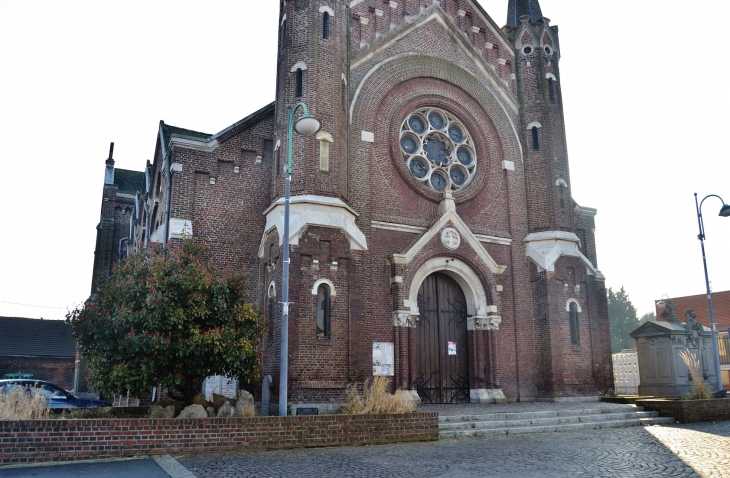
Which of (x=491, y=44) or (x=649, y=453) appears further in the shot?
(x=491, y=44)

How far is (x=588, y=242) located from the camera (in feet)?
77.7

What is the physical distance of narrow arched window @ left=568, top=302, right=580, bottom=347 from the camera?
20906 mm

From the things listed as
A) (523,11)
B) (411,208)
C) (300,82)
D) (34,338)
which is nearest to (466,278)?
(411,208)

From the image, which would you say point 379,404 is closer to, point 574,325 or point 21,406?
point 21,406

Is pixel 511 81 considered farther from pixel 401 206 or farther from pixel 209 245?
pixel 209 245

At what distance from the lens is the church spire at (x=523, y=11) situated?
24.5 metres

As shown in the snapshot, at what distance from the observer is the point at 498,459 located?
1021cm

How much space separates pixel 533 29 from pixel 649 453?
18056 millimetres

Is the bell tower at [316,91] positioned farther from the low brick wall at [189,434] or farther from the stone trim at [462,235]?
the low brick wall at [189,434]

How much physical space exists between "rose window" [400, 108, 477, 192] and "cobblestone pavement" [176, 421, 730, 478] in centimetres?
1036

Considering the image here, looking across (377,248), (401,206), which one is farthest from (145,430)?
(401,206)

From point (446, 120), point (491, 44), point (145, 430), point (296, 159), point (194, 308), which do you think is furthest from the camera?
point (491, 44)

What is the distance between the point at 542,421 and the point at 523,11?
1724 cm

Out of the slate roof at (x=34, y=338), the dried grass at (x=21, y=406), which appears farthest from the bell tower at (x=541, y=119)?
the slate roof at (x=34, y=338)
